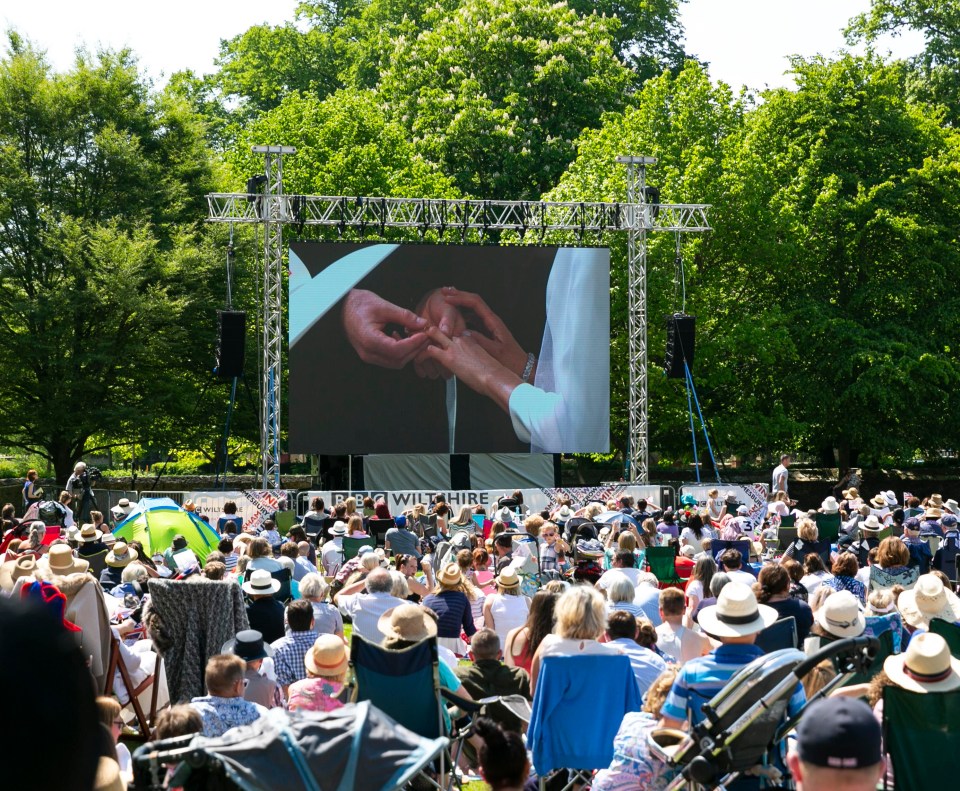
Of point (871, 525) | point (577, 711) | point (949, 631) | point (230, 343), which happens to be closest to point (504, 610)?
point (577, 711)

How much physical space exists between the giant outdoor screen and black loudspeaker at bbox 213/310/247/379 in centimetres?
114

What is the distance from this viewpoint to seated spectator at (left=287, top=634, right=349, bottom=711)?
6.19 metres

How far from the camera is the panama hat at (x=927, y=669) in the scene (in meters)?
4.35

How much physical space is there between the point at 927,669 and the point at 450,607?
183 inches

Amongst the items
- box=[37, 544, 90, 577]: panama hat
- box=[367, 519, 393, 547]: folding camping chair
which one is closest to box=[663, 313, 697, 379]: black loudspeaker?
box=[367, 519, 393, 547]: folding camping chair

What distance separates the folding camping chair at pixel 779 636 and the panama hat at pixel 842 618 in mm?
288

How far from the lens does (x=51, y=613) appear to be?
147cm

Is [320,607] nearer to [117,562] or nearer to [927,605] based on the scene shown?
[117,562]

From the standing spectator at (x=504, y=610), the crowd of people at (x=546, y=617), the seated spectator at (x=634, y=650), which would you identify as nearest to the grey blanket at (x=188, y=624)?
the crowd of people at (x=546, y=617)

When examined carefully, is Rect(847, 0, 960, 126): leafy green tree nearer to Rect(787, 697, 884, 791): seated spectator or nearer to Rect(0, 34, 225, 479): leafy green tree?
Rect(0, 34, 225, 479): leafy green tree

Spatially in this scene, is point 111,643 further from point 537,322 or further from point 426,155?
point 426,155

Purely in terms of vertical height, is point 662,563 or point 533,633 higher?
point 533,633

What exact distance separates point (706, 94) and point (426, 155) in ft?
34.9

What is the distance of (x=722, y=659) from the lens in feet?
17.0
